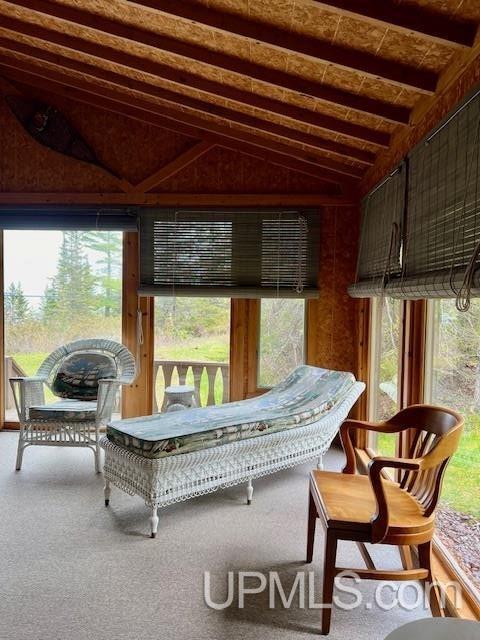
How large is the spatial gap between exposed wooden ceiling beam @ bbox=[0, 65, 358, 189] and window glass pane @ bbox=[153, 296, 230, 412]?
146 centimetres

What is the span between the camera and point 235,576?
7.02 ft

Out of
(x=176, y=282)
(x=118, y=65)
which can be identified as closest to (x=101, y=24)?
(x=118, y=65)

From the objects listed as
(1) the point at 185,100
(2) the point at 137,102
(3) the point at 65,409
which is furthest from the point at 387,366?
(2) the point at 137,102

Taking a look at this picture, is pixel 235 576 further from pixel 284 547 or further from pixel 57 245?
pixel 57 245

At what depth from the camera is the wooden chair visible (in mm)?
1738

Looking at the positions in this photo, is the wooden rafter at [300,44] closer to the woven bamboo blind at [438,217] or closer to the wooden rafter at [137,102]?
the woven bamboo blind at [438,217]

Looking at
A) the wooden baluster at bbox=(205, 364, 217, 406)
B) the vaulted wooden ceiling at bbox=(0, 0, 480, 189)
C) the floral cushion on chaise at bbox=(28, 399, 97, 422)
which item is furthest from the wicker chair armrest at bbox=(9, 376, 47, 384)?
the vaulted wooden ceiling at bbox=(0, 0, 480, 189)

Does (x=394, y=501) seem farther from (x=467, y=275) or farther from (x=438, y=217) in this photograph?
(x=438, y=217)

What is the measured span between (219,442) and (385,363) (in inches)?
61.4

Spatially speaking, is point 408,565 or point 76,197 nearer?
point 408,565

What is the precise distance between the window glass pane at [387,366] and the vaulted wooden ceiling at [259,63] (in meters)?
1.20

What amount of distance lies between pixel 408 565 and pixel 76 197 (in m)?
4.11

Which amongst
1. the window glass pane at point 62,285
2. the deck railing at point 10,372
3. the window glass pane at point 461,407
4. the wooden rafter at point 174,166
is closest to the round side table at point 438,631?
the window glass pane at point 461,407

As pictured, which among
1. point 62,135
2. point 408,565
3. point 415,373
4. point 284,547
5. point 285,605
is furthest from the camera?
point 62,135
